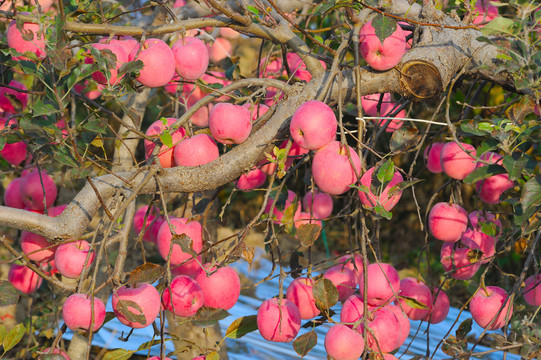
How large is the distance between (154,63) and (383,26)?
0.40 metres

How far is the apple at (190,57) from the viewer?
107cm

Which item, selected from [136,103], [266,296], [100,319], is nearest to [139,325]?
[100,319]

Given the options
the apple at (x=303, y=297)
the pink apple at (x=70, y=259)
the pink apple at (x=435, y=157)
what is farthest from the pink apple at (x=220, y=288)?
the pink apple at (x=435, y=157)

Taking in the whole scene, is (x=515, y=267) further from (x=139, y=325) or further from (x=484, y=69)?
(x=139, y=325)

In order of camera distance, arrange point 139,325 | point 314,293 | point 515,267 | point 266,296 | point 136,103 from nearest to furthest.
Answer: point 139,325
point 314,293
point 136,103
point 266,296
point 515,267

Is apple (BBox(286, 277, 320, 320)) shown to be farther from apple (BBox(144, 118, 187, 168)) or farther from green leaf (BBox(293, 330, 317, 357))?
apple (BBox(144, 118, 187, 168))

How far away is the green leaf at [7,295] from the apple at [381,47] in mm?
751

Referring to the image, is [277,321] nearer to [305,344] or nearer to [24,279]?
[305,344]

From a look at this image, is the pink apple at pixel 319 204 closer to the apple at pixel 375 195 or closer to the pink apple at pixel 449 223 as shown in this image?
the pink apple at pixel 449 223

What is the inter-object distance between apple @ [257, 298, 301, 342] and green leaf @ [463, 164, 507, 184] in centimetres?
40

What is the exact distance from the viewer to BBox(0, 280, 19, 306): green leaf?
955 millimetres

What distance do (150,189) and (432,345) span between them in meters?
1.17

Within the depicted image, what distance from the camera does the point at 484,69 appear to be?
111 cm

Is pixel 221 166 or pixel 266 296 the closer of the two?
pixel 221 166
